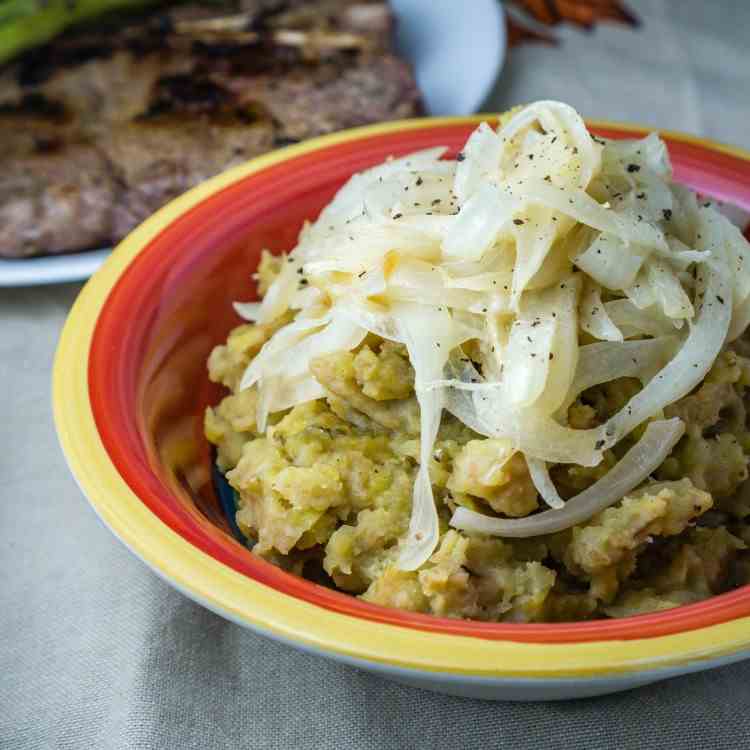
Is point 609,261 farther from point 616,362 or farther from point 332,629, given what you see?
point 332,629

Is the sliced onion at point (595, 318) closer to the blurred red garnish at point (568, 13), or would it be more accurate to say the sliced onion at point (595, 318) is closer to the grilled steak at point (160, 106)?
the grilled steak at point (160, 106)

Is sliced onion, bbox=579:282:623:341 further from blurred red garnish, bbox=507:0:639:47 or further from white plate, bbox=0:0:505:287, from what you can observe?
blurred red garnish, bbox=507:0:639:47

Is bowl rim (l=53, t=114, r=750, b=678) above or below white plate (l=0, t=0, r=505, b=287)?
above

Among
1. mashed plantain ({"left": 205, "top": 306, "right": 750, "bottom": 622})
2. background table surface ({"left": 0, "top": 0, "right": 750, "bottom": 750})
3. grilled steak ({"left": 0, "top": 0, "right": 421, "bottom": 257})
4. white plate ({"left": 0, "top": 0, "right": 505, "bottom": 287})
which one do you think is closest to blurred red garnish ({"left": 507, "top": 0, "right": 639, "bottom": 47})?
white plate ({"left": 0, "top": 0, "right": 505, "bottom": 287})

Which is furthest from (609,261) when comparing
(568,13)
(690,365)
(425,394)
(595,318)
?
(568,13)

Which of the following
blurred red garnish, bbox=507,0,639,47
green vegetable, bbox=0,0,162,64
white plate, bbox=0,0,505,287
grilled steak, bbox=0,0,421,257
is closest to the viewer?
grilled steak, bbox=0,0,421,257

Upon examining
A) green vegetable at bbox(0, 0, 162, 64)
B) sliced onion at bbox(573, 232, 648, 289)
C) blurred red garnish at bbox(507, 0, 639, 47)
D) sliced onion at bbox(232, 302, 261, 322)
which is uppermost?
sliced onion at bbox(573, 232, 648, 289)

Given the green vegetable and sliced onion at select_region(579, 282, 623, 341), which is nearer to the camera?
sliced onion at select_region(579, 282, 623, 341)
